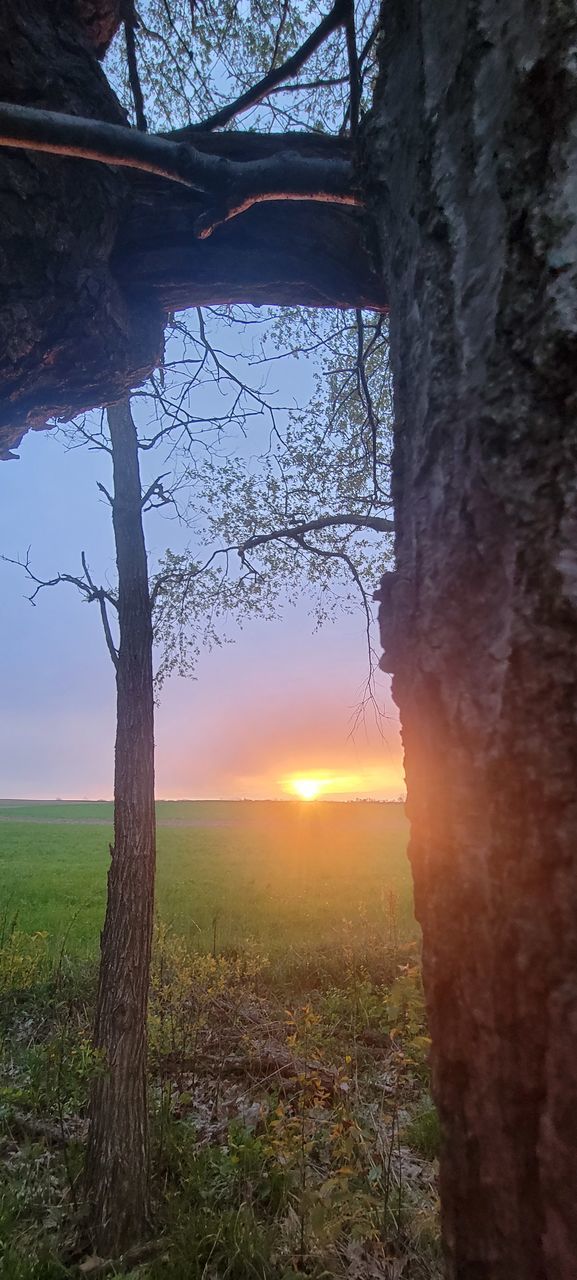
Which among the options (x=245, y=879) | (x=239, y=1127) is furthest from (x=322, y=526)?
(x=245, y=879)

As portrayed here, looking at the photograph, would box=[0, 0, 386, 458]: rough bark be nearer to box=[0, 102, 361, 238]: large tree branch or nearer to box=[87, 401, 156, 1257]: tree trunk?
box=[0, 102, 361, 238]: large tree branch

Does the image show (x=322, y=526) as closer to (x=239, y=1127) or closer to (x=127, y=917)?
(x=127, y=917)

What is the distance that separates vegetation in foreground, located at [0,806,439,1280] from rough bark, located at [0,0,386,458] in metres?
2.97

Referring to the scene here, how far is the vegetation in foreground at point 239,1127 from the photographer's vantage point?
3.20m

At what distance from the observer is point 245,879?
50.2 ft

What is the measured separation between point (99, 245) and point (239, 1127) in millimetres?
4952

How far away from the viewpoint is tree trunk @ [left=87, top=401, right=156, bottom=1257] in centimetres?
370

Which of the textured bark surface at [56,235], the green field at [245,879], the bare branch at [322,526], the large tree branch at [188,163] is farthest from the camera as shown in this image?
the green field at [245,879]

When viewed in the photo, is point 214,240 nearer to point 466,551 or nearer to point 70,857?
point 466,551

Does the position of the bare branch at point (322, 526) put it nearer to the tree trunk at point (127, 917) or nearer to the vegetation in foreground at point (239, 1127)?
the tree trunk at point (127, 917)

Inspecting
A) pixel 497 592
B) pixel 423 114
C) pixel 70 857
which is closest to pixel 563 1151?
pixel 497 592

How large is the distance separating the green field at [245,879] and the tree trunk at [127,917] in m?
3.69

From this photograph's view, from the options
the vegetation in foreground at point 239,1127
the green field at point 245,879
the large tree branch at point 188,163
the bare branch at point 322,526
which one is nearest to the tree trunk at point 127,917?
the vegetation in foreground at point 239,1127

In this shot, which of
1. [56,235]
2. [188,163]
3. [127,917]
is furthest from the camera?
[127,917]
